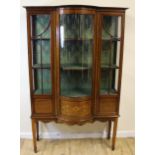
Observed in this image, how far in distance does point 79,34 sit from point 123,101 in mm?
1215

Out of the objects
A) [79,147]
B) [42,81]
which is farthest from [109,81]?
[79,147]

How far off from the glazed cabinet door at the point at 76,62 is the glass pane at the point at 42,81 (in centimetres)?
A: 18

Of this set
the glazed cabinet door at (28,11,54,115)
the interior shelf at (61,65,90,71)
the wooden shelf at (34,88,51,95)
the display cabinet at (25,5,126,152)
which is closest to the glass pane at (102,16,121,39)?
the display cabinet at (25,5,126,152)

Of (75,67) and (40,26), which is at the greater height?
(40,26)

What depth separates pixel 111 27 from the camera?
238cm

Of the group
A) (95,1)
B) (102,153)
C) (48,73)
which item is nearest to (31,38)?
(48,73)

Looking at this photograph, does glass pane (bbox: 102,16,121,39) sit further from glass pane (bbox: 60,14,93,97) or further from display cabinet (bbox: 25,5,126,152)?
glass pane (bbox: 60,14,93,97)

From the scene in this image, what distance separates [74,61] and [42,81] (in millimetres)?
476

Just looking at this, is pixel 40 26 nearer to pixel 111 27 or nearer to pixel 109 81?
pixel 111 27

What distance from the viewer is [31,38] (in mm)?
2283

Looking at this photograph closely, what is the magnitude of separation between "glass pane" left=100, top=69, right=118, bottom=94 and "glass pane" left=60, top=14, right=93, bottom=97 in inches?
8.2

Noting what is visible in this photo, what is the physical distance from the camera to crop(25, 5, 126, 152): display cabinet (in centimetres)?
222
